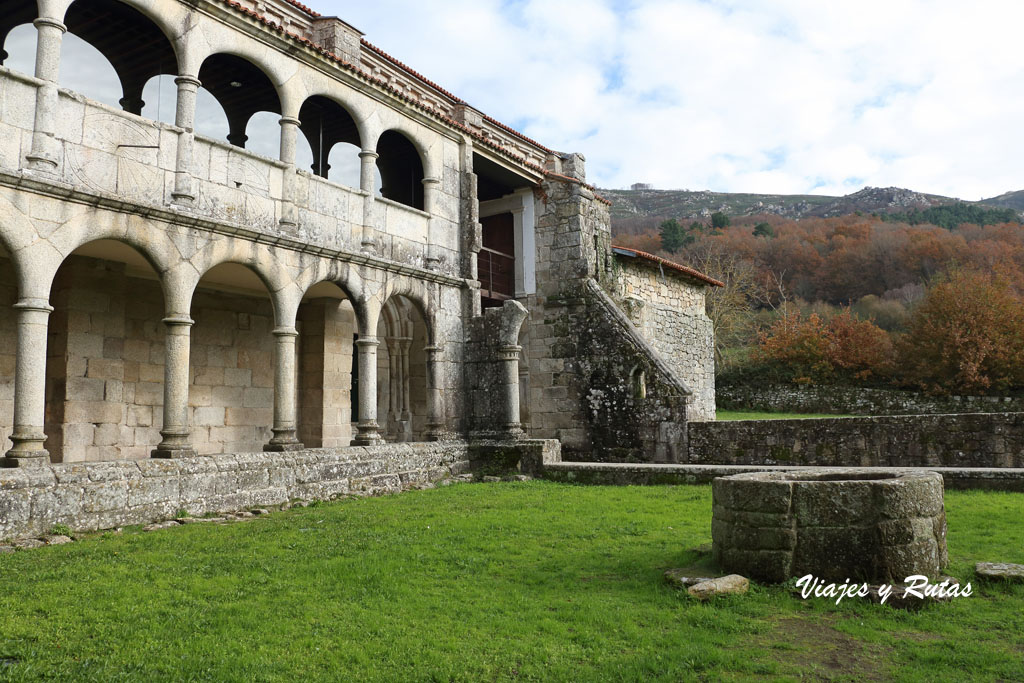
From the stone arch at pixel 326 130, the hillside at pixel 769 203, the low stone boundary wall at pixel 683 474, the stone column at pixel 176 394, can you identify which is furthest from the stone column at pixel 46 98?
the hillside at pixel 769 203

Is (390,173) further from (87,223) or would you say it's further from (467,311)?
(87,223)

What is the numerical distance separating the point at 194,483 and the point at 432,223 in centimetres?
614

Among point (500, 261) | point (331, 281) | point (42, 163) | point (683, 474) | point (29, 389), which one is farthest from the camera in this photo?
point (500, 261)

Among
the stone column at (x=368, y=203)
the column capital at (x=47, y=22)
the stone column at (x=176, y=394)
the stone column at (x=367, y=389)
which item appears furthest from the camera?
the stone column at (x=368, y=203)

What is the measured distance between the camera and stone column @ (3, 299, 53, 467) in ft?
23.0

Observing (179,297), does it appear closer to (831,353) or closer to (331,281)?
(331,281)

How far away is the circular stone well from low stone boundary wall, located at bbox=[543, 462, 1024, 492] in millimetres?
3286

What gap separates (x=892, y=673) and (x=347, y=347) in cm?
1120

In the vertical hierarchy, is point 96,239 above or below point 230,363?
above

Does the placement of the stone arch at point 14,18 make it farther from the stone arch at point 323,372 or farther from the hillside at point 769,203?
the hillside at point 769,203

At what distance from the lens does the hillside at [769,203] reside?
75.1 meters

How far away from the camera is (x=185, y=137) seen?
346 inches

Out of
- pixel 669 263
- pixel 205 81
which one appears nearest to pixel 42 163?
pixel 205 81

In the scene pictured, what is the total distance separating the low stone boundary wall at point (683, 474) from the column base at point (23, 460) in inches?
254
